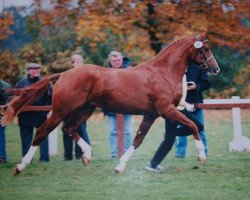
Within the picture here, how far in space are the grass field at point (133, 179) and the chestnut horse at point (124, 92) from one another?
1.25ft

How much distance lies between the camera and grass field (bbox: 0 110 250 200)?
649cm

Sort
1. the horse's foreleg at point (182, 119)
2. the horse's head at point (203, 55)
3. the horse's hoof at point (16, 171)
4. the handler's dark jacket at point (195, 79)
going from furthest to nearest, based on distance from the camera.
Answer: the handler's dark jacket at point (195, 79)
the horse's head at point (203, 55)
the horse's hoof at point (16, 171)
the horse's foreleg at point (182, 119)

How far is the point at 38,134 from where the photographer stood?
811cm

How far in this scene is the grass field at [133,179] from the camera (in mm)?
6488

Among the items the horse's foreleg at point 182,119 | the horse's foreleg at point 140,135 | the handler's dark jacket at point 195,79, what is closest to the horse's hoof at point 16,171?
the horse's foreleg at point 140,135

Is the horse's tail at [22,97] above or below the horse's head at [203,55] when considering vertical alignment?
below

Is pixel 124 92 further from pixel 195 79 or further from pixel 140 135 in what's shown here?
pixel 195 79

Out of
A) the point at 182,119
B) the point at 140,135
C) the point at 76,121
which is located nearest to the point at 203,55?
the point at 182,119

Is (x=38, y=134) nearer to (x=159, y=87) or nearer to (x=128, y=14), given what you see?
(x=159, y=87)

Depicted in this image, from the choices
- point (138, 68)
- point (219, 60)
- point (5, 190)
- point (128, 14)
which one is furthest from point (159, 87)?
point (219, 60)

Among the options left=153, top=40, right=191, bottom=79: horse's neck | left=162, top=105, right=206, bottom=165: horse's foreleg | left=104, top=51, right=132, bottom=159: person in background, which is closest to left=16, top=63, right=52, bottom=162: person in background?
left=104, top=51, right=132, bottom=159: person in background

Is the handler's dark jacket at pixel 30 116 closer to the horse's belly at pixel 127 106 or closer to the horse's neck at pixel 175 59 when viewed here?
the horse's belly at pixel 127 106

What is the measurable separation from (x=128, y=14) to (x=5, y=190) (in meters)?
10.6

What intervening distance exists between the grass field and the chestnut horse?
15.0 inches
